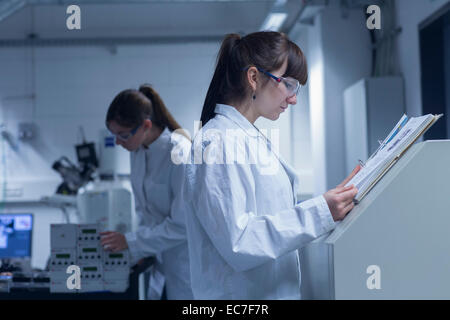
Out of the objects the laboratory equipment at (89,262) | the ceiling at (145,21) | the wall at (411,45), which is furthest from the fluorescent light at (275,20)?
the laboratory equipment at (89,262)

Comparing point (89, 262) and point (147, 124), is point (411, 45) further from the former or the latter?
point (89, 262)

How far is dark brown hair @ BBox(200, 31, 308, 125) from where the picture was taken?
2.72ft

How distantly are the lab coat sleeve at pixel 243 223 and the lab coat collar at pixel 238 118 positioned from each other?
9 cm

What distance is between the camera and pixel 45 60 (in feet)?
14.9

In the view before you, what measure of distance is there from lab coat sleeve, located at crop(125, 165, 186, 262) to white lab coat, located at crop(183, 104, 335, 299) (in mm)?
579

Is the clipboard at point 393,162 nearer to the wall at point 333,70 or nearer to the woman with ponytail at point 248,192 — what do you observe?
the woman with ponytail at point 248,192

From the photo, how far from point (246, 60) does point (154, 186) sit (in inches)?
32.1

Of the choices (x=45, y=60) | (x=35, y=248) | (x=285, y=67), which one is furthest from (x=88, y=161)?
(x=285, y=67)

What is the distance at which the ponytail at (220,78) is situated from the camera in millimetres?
871

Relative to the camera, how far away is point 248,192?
2.56 ft

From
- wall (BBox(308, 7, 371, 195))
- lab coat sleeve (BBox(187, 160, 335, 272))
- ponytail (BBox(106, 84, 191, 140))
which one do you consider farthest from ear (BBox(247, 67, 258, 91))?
wall (BBox(308, 7, 371, 195))

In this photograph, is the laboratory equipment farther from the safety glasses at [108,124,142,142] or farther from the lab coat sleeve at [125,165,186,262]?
the safety glasses at [108,124,142,142]

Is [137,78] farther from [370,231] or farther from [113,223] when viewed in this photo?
[370,231]

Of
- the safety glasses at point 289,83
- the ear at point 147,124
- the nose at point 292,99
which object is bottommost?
the nose at point 292,99
